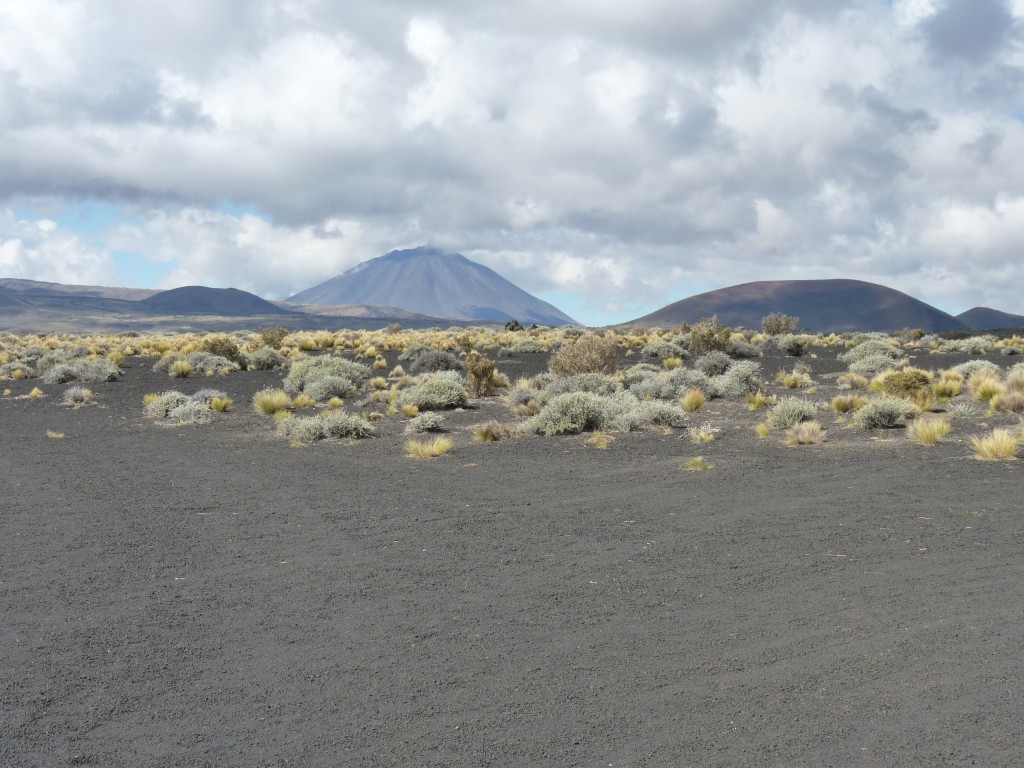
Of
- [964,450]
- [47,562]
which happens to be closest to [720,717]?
[47,562]

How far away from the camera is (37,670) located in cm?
559

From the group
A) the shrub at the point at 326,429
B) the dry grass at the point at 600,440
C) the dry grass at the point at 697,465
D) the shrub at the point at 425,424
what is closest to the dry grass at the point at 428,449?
the shrub at the point at 425,424

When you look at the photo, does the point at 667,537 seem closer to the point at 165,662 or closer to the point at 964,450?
the point at 165,662

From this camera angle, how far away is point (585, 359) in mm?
27125

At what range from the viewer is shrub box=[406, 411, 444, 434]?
1705cm

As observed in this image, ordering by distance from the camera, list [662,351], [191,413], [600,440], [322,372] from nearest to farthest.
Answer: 1. [600,440]
2. [191,413]
3. [322,372]
4. [662,351]

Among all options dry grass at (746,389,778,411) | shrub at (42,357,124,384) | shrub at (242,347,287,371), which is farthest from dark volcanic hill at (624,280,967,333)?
dry grass at (746,389,778,411)

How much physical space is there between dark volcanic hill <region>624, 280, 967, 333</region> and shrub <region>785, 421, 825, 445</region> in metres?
125

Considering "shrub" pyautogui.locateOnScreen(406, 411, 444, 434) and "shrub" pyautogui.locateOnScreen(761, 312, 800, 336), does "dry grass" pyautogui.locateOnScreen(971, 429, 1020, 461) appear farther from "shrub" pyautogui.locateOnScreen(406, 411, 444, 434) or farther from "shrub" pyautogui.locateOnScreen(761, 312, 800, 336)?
"shrub" pyautogui.locateOnScreen(761, 312, 800, 336)

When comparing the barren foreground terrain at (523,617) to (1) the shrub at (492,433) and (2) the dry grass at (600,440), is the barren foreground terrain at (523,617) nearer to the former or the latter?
(2) the dry grass at (600,440)

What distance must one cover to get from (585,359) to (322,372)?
8.36 m

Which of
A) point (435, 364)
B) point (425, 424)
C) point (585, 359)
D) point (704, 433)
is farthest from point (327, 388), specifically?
point (704, 433)

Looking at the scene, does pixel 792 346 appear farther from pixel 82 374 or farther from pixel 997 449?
pixel 82 374

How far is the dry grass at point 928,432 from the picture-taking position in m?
13.3
